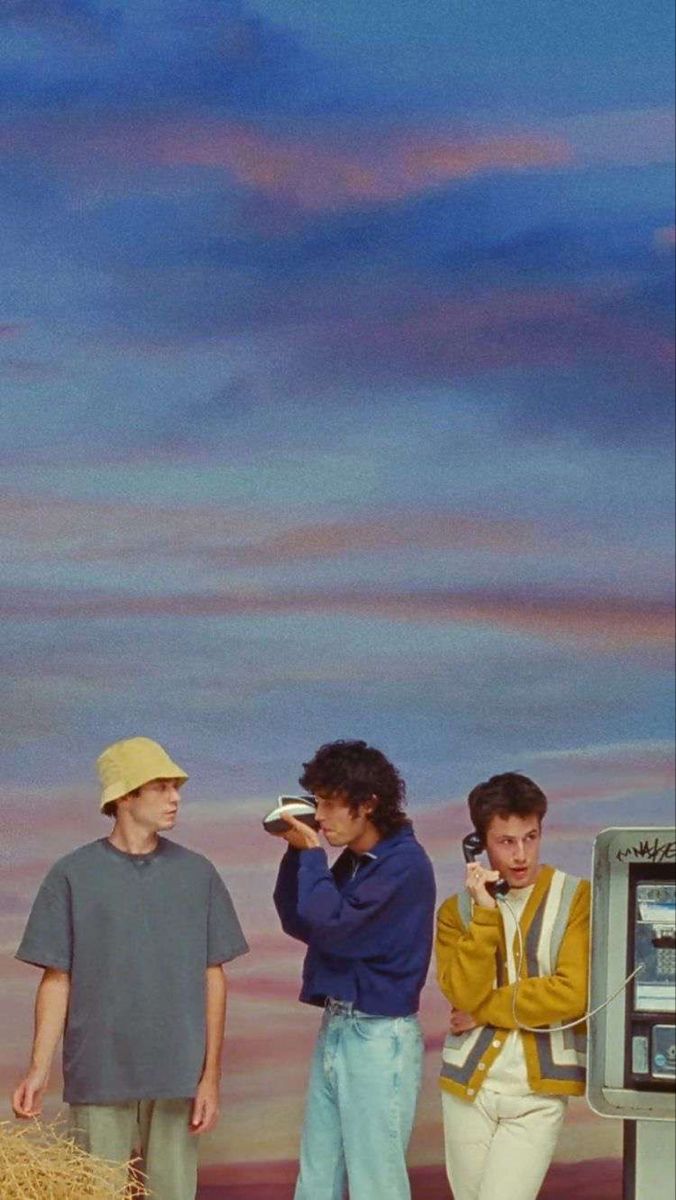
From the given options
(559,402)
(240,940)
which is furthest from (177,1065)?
(559,402)

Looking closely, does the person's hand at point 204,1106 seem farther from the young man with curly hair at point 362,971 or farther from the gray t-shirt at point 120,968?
the young man with curly hair at point 362,971

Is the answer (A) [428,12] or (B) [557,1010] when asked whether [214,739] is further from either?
(A) [428,12]

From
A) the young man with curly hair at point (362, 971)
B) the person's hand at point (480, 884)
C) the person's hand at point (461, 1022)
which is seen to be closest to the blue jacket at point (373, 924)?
the young man with curly hair at point (362, 971)

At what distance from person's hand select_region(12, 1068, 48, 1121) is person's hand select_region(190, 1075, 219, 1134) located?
1.28 feet

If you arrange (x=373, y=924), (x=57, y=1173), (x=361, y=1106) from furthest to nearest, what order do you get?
(x=373, y=924)
(x=361, y=1106)
(x=57, y=1173)

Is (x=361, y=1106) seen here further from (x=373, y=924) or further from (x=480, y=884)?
(x=480, y=884)

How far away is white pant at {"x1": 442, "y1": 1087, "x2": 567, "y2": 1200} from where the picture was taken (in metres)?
4.90

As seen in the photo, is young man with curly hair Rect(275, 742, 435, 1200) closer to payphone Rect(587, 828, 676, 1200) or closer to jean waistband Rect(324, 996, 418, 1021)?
jean waistband Rect(324, 996, 418, 1021)

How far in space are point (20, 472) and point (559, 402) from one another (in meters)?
1.60

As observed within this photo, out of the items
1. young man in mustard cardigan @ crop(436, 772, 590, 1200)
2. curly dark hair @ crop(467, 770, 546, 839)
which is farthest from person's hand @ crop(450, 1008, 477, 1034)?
curly dark hair @ crop(467, 770, 546, 839)

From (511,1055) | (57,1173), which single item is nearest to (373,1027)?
(511,1055)

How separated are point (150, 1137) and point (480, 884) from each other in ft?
3.65

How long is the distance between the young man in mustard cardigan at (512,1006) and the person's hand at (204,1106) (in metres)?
0.61

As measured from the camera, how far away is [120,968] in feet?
17.1
